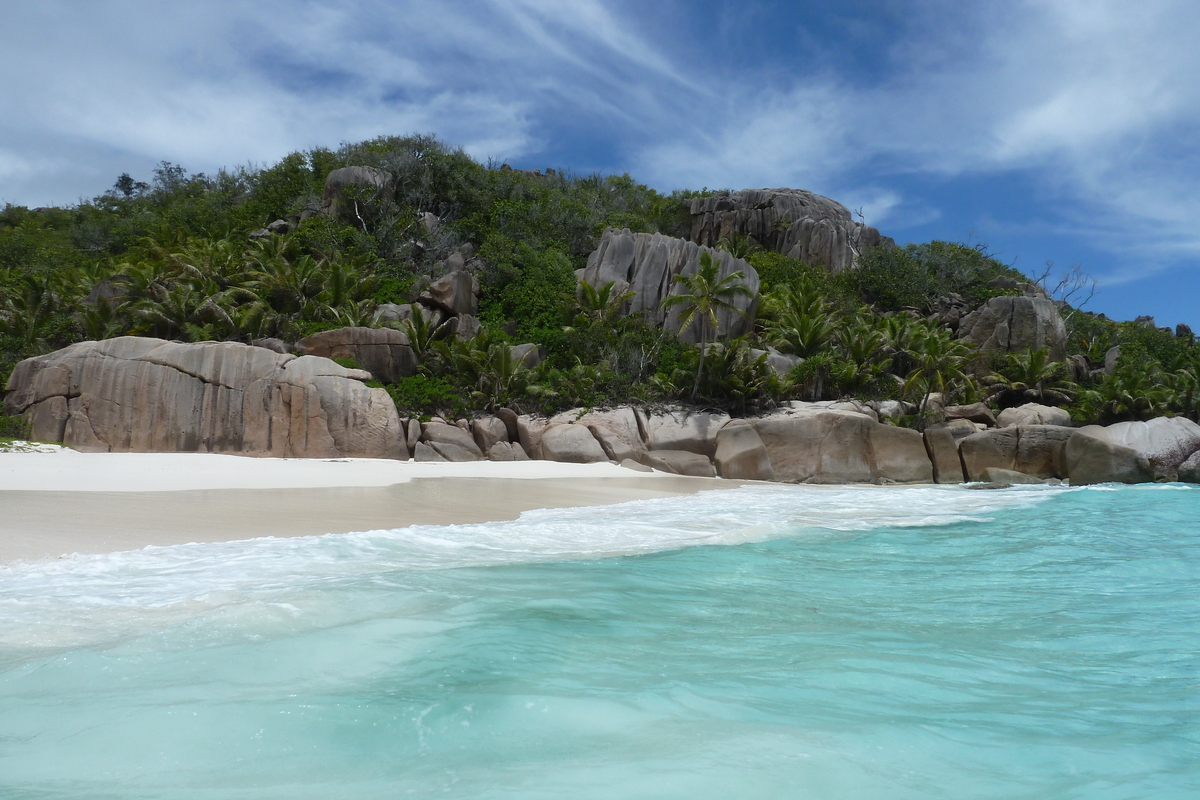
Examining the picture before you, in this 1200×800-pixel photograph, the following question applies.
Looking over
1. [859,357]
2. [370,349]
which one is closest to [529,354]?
[370,349]

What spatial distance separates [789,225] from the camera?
142ft

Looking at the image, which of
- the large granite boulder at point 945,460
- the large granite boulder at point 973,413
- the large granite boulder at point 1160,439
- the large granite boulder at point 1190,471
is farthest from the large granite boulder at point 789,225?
the large granite boulder at point 1190,471

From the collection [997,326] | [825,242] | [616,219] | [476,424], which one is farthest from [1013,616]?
[825,242]

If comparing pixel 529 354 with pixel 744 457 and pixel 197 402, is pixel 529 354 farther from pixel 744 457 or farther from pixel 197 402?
pixel 197 402

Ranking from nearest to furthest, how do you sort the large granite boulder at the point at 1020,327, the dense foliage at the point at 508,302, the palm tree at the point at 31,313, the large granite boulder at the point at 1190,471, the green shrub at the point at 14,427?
the green shrub at the point at 14,427
the large granite boulder at the point at 1190,471
the dense foliage at the point at 508,302
the palm tree at the point at 31,313
the large granite boulder at the point at 1020,327

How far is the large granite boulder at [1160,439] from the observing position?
2003 centimetres

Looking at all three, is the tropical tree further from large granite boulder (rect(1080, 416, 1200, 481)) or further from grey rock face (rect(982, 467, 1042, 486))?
grey rock face (rect(982, 467, 1042, 486))

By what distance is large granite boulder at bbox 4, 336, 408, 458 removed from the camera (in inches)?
671

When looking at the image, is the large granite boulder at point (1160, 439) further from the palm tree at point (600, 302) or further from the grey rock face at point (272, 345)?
the grey rock face at point (272, 345)

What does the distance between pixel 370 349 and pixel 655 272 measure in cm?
1267

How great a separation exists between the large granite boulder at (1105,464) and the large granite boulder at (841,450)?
13.4 ft

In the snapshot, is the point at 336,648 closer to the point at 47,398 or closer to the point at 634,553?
the point at 634,553

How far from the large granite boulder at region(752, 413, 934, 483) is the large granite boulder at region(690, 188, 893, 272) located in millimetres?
22526

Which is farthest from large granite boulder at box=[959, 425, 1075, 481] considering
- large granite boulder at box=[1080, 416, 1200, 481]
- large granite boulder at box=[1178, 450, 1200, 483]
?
large granite boulder at box=[1178, 450, 1200, 483]
